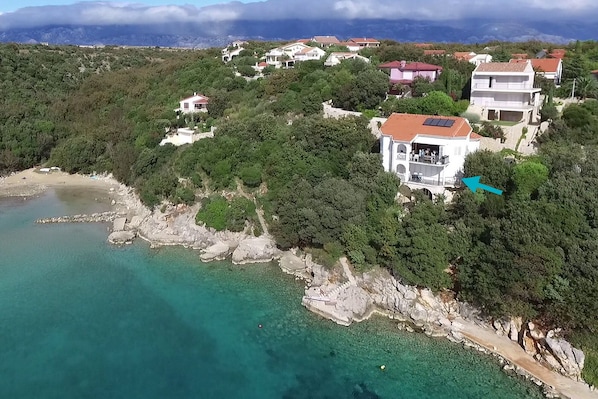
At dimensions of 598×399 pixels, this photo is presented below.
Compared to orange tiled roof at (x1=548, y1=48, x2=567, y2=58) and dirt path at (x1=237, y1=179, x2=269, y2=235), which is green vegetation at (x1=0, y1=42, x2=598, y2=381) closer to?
dirt path at (x1=237, y1=179, x2=269, y2=235)

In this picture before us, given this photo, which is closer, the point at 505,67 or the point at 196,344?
the point at 196,344

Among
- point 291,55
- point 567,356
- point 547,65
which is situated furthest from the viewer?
point 291,55

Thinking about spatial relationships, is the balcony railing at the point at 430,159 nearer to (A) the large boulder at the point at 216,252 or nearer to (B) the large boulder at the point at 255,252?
(B) the large boulder at the point at 255,252

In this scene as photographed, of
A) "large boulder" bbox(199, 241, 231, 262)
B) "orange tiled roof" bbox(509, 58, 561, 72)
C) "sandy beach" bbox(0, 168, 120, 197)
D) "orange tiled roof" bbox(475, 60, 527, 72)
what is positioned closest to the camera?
"large boulder" bbox(199, 241, 231, 262)

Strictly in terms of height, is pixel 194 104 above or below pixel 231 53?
below

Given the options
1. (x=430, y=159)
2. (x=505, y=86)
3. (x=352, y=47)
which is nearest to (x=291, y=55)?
(x=352, y=47)

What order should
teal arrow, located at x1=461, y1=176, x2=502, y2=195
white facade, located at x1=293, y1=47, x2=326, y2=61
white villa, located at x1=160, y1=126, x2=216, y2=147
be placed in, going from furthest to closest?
white facade, located at x1=293, y1=47, x2=326, y2=61, white villa, located at x1=160, y1=126, x2=216, y2=147, teal arrow, located at x1=461, y1=176, x2=502, y2=195

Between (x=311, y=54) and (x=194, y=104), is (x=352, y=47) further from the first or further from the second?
(x=194, y=104)

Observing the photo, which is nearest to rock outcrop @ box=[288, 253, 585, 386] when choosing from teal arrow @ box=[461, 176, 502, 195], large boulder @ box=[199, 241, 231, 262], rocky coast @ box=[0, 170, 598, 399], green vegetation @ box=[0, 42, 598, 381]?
rocky coast @ box=[0, 170, 598, 399]
